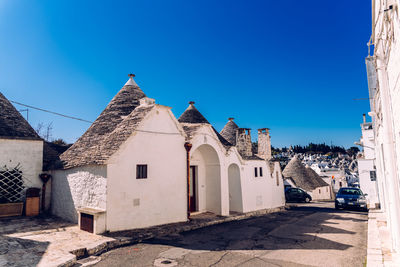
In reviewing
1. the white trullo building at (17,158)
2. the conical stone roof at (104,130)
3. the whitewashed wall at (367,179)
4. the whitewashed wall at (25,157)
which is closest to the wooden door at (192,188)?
the conical stone roof at (104,130)

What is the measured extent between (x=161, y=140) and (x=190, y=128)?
2412mm

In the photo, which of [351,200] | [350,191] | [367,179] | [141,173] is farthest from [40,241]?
[367,179]

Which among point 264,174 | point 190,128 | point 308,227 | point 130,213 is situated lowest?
point 308,227

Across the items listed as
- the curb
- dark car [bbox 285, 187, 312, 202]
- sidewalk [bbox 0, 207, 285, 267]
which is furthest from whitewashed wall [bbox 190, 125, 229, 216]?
dark car [bbox 285, 187, 312, 202]

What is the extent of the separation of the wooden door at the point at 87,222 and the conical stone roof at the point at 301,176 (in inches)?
1083

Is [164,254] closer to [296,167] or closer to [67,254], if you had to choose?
[67,254]

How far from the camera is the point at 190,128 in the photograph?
41.6ft

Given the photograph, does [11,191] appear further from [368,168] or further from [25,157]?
[368,168]

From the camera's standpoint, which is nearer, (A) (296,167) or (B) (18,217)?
(B) (18,217)

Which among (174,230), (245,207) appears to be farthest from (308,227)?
(174,230)

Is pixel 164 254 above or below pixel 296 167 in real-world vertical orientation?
below

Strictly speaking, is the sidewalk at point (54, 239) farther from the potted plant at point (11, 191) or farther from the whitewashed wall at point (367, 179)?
the whitewashed wall at point (367, 179)

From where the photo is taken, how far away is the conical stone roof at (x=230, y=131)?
62.4ft

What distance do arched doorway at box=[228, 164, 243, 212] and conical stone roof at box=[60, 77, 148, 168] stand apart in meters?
7.05
